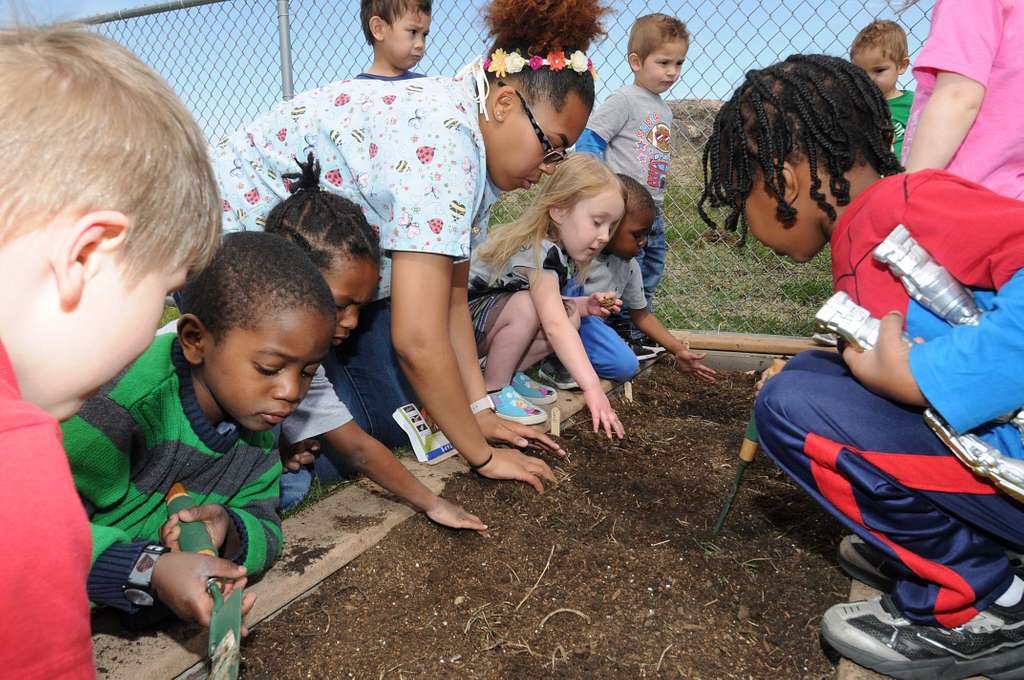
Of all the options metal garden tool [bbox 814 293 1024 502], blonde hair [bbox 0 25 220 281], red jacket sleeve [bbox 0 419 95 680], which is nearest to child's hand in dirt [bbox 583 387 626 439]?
metal garden tool [bbox 814 293 1024 502]

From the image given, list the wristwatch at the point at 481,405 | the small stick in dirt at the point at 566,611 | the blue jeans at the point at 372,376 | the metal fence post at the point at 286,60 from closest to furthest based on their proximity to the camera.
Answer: the small stick in dirt at the point at 566,611 → the wristwatch at the point at 481,405 → the blue jeans at the point at 372,376 → the metal fence post at the point at 286,60

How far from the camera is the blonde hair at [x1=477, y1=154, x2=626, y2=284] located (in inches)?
119

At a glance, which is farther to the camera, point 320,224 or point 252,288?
point 320,224

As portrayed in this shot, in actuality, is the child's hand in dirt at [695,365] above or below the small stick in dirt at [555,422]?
below

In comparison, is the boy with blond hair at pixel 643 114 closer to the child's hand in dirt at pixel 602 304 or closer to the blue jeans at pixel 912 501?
the child's hand in dirt at pixel 602 304

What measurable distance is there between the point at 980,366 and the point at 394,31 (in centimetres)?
337

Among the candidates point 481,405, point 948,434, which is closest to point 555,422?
point 481,405

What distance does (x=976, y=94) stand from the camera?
2096 millimetres

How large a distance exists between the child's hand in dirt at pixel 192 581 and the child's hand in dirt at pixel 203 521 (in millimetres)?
143

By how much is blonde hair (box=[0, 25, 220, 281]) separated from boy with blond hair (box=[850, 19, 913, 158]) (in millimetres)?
4463

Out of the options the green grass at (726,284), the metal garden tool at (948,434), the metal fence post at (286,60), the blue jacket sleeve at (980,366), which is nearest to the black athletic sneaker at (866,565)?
the metal garden tool at (948,434)

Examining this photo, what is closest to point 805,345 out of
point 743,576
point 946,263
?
point 743,576

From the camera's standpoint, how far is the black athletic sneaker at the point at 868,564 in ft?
5.97

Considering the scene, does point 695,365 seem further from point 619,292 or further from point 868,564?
point 868,564
